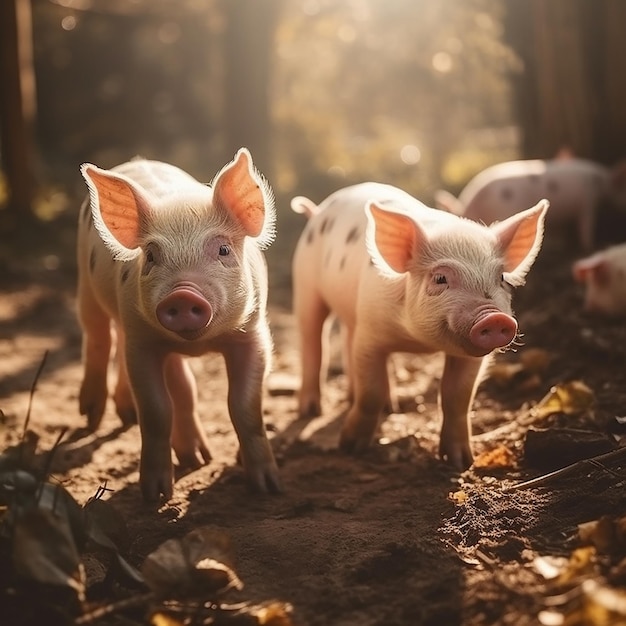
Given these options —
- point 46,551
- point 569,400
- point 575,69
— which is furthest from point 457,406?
point 575,69

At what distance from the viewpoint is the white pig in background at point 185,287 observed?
3.28 m

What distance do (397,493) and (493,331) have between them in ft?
2.67

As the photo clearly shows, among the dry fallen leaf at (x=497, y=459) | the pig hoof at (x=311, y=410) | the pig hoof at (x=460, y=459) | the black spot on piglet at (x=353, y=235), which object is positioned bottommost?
the pig hoof at (x=311, y=410)

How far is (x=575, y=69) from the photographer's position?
9055 mm

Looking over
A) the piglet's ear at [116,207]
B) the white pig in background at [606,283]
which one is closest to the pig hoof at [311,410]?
the piglet's ear at [116,207]

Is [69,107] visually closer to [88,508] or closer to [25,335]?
[25,335]

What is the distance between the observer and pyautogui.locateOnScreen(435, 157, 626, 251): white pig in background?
8586 millimetres

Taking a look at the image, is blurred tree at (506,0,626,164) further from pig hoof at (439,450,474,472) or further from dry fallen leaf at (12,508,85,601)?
dry fallen leaf at (12,508,85,601)

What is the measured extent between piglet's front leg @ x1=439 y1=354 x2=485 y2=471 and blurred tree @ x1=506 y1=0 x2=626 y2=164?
19.7 ft

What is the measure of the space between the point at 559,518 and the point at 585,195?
6.23m

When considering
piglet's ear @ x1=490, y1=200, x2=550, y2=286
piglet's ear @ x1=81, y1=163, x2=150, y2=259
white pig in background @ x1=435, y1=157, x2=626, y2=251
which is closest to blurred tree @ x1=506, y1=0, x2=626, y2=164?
white pig in background @ x1=435, y1=157, x2=626, y2=251

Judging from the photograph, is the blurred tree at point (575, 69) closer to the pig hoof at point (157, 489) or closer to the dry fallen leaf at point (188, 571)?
the pig hoof at point (157, 489)

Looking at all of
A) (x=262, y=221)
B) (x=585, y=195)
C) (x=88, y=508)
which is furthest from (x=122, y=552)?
(x=585, y=195)

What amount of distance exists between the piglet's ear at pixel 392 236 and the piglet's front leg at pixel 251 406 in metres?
0.63
